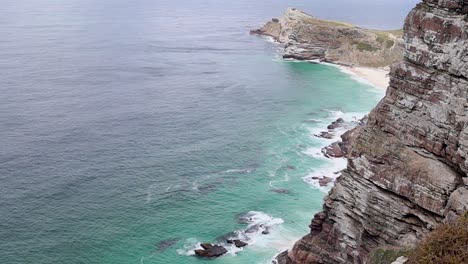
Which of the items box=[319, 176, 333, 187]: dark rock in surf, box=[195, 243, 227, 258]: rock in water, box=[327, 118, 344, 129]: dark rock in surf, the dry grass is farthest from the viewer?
box=[327, 118, 344, 129]: dark rock in surf

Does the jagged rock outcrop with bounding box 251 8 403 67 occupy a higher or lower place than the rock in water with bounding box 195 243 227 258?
higher

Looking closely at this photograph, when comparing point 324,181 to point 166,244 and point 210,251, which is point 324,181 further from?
point 166,244

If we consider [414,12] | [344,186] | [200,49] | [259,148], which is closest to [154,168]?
[259,148]

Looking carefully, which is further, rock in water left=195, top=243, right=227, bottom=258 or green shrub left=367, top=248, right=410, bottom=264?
rock in water left=195, top=243, right=227, bottom=258

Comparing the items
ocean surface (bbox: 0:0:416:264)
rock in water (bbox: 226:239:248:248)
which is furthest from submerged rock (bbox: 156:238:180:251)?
rock in water (bbox: 226:239:248:248)

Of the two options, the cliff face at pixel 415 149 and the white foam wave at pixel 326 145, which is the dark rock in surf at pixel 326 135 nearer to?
the white foam wave at pixel 326 145

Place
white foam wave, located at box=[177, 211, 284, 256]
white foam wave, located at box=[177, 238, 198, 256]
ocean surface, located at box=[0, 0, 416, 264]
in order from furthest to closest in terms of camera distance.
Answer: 1. ocean surface, located at box=[0, 0, 416, 264]
2. white foam wave, located at box=[177, 211, 284, 256]
3. white foam wave, located at box=[177, 238, 198, 256]

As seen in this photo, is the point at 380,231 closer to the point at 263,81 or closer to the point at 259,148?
the point at 259,148

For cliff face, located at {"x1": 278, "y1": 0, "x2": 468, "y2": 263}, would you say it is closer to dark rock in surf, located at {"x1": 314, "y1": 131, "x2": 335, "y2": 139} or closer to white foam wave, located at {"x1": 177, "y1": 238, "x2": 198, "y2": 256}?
white foam wave, located at {"x1": 177, "y1": 238, "x2": 198, "y2": 256}
